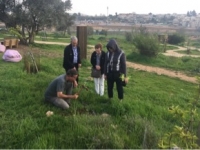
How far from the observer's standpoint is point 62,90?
506 centimetres

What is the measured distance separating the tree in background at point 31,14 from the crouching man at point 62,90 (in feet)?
41.4

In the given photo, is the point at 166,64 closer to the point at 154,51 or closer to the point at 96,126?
the point at 154,51

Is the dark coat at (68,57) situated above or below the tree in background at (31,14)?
below

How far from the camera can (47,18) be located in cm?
1772

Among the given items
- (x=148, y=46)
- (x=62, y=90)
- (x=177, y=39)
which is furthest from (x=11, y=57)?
(x=177, y=39)

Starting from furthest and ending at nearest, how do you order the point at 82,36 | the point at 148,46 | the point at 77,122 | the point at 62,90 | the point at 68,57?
1. the point at 148,46
2. the point at 82,36
3. the point at 68,57
4. the point at 62,90
5. the point at 77,122

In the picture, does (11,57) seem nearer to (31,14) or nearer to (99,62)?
(99,62)

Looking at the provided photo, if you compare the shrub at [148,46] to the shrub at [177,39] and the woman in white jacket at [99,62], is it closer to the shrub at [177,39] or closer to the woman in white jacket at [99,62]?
the woman in white jacket at [99,62]

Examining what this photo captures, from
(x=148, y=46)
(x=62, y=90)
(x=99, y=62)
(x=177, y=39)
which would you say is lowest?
(x=177, y=39)

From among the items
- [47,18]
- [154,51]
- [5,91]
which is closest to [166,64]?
[154,51]

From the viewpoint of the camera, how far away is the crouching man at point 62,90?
495cm

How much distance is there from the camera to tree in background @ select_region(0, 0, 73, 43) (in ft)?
56.6

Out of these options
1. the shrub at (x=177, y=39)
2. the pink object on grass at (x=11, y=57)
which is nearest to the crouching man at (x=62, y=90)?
the pink object on grass at (x=11, y=57)

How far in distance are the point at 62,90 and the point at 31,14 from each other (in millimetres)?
13693
